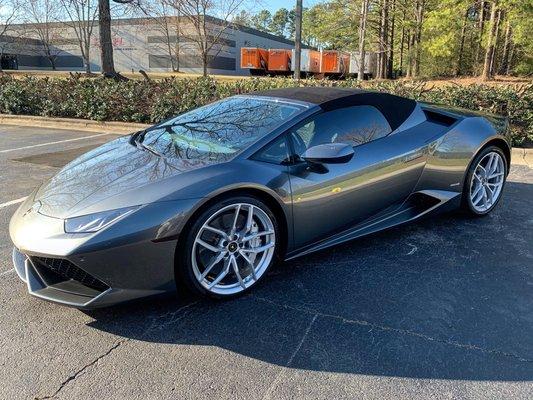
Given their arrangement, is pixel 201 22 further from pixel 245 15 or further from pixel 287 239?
pixel 287 239

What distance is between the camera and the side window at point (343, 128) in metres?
3.15

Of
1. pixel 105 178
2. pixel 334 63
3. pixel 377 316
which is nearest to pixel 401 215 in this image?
pixel 377 316

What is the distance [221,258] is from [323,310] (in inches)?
27.7

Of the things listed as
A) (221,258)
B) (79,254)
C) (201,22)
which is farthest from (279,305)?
(201,22)

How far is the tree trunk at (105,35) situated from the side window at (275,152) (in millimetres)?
12120

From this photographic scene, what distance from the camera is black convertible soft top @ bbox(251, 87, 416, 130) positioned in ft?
11.3

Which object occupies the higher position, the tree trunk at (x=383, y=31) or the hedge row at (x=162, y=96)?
the tree trunk at (x=383, y=31)

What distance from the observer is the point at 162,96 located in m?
9.63

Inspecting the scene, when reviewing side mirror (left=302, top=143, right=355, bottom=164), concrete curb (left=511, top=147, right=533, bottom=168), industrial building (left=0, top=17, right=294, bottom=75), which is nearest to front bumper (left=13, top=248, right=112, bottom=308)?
side mirror (left=302, top=143, right=355, bottom=164)

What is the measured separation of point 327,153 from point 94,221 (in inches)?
58.4

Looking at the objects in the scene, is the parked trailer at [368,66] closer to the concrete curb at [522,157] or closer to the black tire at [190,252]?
the concrete curb at [522,157]

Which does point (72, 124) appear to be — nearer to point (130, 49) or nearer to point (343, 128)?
point (343, 128)

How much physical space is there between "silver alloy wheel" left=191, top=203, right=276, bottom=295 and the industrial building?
4635 cm

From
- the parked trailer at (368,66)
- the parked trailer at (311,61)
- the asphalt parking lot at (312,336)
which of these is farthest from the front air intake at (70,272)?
Answer: the parked trailer at (368,66)
